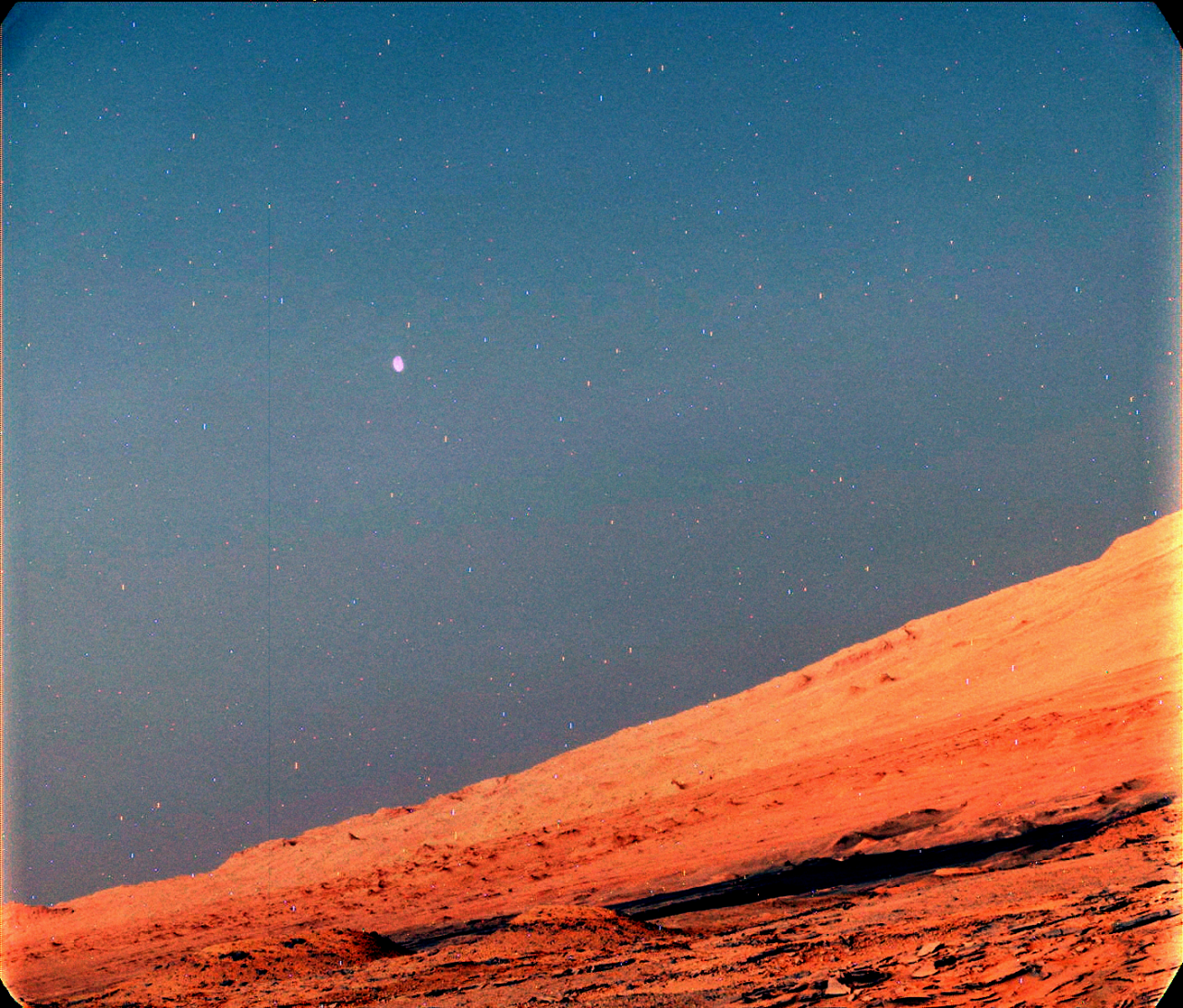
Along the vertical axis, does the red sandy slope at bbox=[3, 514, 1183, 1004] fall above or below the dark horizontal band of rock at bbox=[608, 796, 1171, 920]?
above

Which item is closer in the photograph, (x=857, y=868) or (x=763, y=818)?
(x=857, y=868)

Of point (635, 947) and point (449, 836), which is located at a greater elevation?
point (449, 836)

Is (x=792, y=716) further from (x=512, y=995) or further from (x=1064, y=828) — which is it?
(x=512, y=995)

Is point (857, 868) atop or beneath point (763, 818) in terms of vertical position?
beneath

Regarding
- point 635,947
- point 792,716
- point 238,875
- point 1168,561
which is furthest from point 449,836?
point 1168,561

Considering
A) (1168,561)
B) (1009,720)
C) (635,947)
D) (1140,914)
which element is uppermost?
(1168,561)

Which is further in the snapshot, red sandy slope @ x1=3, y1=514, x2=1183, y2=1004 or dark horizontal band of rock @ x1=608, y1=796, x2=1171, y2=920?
dark horizontal band of rock @ x1=608, y1=796, x2=1171, y2=920

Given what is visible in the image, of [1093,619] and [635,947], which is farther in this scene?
[1093,619]

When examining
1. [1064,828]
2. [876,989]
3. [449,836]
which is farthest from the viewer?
[449,836]
